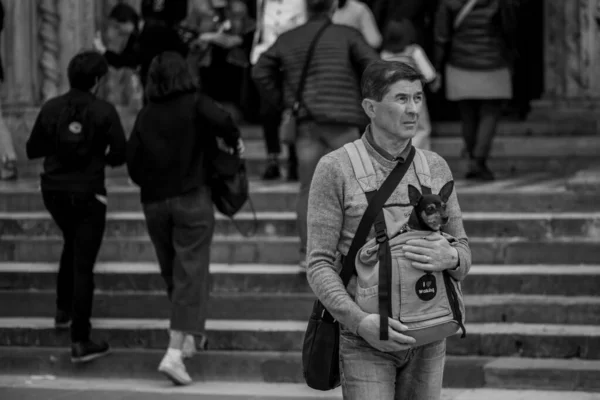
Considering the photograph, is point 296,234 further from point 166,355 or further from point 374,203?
point 374,203

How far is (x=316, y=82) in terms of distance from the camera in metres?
8.20

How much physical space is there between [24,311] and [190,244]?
1.89 metres

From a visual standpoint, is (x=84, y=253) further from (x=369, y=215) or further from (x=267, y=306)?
(x=369, y=215)

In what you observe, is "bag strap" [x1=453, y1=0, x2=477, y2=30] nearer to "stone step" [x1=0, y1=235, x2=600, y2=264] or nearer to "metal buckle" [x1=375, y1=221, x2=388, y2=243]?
"stone step" [x1=0, y1=235, x2=600, y2=264]

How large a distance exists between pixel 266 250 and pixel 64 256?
5.24 feet

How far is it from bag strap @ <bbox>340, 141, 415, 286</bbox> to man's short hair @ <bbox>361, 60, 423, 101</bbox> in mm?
246

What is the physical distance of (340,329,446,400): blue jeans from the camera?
430 centimetres

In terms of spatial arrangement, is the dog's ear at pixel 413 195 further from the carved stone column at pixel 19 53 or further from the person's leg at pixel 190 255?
the carved stone column at pixel 19 53

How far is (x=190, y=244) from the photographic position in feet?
25.0

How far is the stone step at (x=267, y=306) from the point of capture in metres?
8.05

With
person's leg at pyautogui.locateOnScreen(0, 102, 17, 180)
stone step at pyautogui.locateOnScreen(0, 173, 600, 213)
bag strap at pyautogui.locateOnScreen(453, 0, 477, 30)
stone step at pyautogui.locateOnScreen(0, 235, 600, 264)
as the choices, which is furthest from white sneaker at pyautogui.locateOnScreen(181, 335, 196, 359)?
bag strap at pyautogui.locateOnScreen(453, 0, 477, 30)

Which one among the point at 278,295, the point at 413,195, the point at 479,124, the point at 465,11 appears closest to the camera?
the point at 413,195

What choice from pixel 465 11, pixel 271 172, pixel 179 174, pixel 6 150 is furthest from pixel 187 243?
pixel 465 11

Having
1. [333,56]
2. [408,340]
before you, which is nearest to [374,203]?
[408,340]
